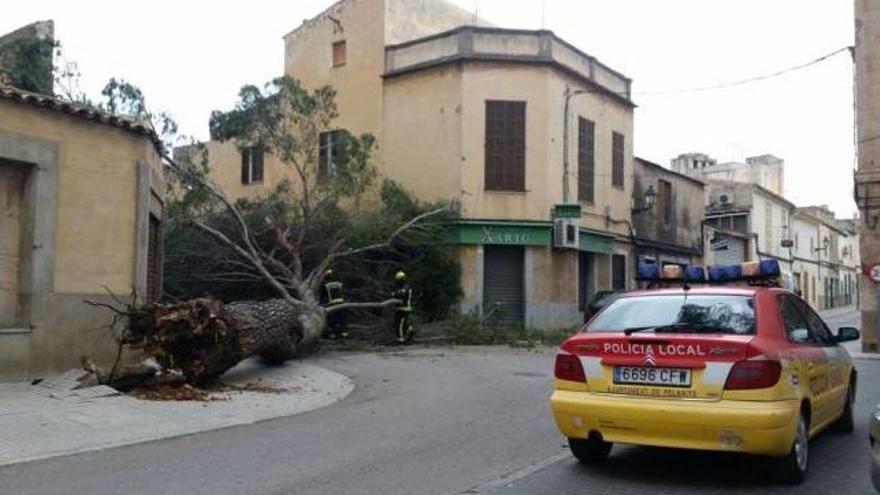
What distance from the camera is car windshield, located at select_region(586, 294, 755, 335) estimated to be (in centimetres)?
653

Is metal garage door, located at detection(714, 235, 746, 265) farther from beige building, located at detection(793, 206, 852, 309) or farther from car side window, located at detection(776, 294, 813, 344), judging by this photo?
car side window, located at detection(776, 294, 813, 344)

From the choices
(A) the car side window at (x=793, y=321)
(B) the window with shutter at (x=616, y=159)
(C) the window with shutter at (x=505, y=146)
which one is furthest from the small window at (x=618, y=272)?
(A) the car side window at (x=793, y=321)

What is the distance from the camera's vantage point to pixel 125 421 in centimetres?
934

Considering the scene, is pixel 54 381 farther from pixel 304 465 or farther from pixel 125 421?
pixel 304 465

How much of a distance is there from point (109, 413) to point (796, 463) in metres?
7.19

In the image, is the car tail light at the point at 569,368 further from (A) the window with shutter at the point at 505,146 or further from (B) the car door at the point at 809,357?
(A) the window with shutter at the point at 505,146

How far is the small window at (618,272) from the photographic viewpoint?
93.4 feet

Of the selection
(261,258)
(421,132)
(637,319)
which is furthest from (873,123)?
(637,319)

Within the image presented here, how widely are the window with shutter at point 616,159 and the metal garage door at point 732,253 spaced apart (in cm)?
1144

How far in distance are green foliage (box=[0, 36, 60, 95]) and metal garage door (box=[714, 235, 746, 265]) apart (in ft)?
93.4

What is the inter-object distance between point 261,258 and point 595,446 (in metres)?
14.3

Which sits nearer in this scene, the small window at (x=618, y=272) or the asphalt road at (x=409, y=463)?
the asphalt road at (x=409, y=463)

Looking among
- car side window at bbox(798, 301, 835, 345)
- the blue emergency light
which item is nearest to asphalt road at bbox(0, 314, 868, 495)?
car side window at bbox(798, 301, 835, 345)

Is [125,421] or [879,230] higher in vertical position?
[879,230]
